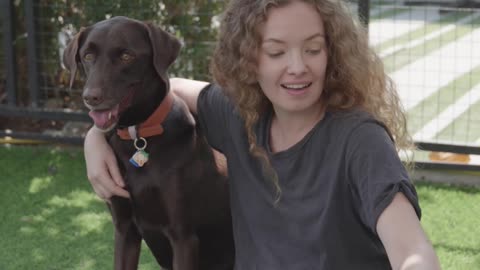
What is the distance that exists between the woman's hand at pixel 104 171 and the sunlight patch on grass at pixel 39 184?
240 centimetres

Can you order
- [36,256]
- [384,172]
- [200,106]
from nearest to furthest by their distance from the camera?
1. [384,172]
2. [200,106]
3. [36,256]

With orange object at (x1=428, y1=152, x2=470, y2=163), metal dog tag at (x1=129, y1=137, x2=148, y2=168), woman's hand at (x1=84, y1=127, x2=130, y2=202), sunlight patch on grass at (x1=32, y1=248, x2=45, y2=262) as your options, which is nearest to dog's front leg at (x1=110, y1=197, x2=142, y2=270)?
woman's hand at (x1=84, y1=127, x2=130, y2=202)

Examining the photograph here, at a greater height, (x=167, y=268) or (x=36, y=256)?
(x=167, y=268)

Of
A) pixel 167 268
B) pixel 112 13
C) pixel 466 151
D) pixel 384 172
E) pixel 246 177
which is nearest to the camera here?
pixel 384 172

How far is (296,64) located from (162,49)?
67 centimetres

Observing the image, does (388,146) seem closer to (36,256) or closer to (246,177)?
(246,177)

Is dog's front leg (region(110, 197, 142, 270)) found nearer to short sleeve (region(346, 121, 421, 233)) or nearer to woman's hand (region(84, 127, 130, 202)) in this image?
woman's hand (region(84, 127, 130, 202))

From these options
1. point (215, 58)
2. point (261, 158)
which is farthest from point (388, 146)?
point (215, 58)

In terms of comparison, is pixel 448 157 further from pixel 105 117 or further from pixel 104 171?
pixel 105 117

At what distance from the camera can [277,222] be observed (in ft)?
9.30

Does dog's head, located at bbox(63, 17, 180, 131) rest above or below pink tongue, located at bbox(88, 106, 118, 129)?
above

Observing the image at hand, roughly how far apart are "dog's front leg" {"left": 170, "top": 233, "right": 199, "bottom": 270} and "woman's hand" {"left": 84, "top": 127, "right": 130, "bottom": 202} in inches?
10.1

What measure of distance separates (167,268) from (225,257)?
24 cm

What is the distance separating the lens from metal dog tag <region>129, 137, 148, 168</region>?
3.10 m
